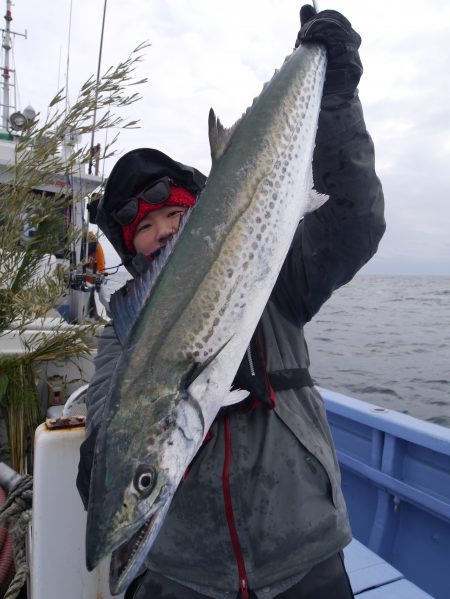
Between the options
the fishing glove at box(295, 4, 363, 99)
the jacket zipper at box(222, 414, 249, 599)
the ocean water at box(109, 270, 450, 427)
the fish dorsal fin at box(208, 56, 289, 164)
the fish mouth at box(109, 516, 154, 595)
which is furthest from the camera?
the ocean water at box(109, 270, 450, 427)

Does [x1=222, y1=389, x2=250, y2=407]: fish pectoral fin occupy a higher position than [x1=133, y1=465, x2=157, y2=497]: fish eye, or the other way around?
[x1=222, y1=389, x2=250, y2=407]: fish pectoral fin

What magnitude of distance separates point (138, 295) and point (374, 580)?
2.31m

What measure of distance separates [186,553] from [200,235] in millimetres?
1158

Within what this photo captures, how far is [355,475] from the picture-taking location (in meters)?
4.28

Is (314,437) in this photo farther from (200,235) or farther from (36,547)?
(36,547)

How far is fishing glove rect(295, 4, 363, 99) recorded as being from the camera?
6.99 ft

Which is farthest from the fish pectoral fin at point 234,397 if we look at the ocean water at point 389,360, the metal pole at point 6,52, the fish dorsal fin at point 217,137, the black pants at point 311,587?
the metal pole at point 6,52

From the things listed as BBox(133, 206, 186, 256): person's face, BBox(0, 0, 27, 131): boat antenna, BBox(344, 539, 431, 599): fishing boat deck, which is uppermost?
BBox(0, 0, 27, 131): boat antenna

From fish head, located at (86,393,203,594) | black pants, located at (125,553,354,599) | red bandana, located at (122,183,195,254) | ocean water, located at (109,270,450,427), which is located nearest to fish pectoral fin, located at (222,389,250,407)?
fish head, located at (86,393,203,594)

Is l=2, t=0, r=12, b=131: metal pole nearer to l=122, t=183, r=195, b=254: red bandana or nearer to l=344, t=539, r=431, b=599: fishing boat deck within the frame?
l=122, t=183, r=195, b=254: red bandana

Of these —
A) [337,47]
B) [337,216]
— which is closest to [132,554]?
[337,216]

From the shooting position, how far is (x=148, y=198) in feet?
8.21

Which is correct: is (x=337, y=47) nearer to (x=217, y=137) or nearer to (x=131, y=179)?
(x=217, y=137)

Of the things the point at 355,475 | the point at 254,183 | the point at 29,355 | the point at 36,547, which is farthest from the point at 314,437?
the point at 29,355
